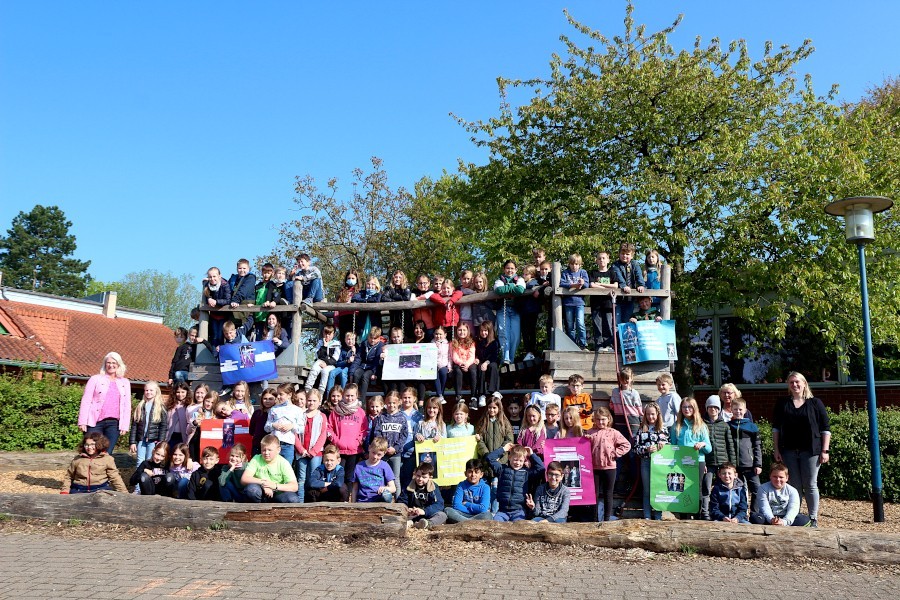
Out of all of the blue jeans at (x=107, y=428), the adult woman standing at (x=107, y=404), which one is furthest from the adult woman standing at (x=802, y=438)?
the blue jeans at (x=107, y=428)

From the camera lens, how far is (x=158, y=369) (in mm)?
36438

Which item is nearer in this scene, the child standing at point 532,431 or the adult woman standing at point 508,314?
the child standing at point 532,431

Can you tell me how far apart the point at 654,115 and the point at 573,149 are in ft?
6.52

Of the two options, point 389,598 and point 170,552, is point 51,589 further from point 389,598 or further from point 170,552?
point 389,598

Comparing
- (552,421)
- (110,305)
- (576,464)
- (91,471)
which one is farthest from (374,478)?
(110,305)

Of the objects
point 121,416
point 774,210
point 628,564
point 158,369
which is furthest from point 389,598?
point 158,369

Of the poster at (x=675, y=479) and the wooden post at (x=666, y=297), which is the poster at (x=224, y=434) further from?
the wooden post at (x=666, y=297)

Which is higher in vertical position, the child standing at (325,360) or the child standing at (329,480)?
the child standing at (325,360)

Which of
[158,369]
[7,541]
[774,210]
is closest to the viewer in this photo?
[7,541]

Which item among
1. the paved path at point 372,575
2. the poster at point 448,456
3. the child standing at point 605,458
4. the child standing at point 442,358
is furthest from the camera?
the child standing at point 442,358

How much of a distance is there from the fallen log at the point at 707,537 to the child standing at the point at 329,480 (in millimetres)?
1858

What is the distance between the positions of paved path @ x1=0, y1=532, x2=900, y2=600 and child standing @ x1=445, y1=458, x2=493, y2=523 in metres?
1.23

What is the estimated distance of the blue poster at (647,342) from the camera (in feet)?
34.0

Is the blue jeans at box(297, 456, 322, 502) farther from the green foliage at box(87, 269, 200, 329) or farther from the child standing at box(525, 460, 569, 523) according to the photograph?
the green foliage at box(87, 269, 200, 329)
